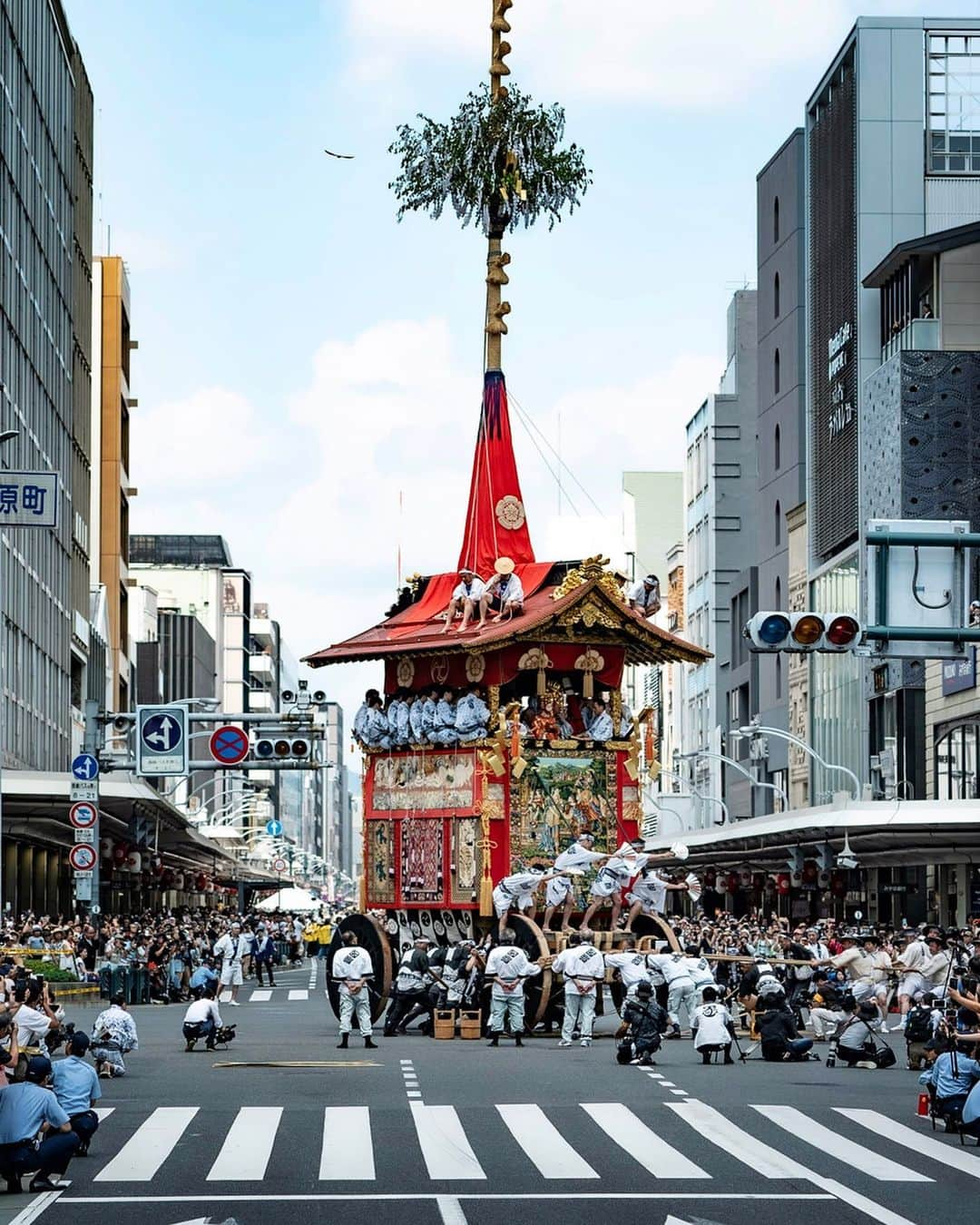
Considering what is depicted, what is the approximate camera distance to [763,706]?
10862 centimetres

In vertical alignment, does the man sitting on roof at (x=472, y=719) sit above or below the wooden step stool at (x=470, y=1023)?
above

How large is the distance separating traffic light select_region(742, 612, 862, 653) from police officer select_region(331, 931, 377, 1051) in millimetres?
12094

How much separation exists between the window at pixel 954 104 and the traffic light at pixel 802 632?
234 feet

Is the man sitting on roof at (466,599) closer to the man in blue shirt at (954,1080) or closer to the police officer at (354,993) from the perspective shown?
the police officer at (354,993)

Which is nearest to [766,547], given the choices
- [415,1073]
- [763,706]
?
[763,706]

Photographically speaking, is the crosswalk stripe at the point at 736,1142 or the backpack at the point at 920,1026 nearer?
the crosswalk stripe at the point at 736,1142

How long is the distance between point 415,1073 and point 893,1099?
602cm

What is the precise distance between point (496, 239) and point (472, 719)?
9343 mm

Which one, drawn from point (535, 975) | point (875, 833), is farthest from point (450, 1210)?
point (875, 833)

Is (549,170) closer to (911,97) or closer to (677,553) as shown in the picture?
(911,97)

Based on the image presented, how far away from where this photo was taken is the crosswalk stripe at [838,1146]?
1859cm

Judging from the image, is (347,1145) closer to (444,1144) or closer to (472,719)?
(444,1144)

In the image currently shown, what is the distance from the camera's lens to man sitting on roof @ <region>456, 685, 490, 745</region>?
3503 cm

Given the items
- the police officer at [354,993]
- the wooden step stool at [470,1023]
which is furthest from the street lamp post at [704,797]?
the police officer at [354,993]
